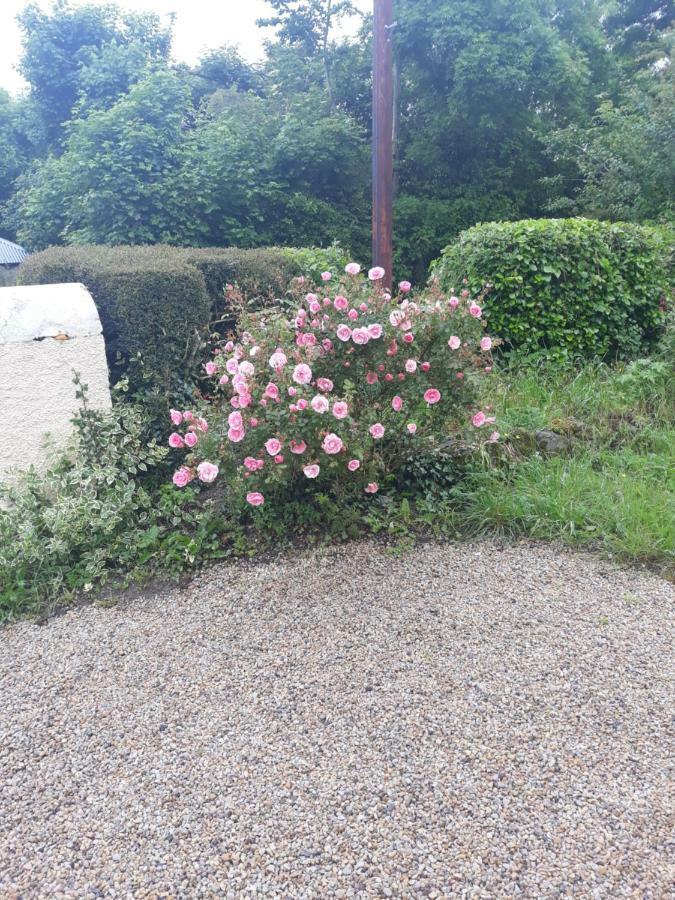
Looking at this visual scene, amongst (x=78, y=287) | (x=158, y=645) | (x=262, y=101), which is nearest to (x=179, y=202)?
(x=262, y=101)

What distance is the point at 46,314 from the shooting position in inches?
140

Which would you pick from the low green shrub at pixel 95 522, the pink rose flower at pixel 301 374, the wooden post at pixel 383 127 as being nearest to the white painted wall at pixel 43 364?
the low green shrub at pixel 95 522

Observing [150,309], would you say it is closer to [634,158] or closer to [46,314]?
[46,314]

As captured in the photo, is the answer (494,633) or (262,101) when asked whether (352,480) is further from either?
(262,101)

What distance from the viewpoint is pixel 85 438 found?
3.62 meters

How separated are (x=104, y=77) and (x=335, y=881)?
13.1 metres

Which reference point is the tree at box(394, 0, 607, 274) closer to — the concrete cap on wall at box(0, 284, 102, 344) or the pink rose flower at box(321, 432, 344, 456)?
the concrete cap on wall at box(0, 284, 102, 344)

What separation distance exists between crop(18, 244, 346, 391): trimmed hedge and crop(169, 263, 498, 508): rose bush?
1.87 ft

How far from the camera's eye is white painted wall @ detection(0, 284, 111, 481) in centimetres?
351

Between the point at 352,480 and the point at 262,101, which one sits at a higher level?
the point at 262,101

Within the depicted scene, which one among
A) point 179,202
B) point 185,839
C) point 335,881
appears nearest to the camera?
point 335,881

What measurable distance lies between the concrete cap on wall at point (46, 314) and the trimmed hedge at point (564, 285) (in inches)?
118

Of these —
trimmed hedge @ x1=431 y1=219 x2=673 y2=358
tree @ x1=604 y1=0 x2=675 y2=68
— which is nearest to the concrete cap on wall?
trimmed hedge @ x1=431 y1=219 x2=673 y2=358

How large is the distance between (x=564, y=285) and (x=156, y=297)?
3.32 meters
